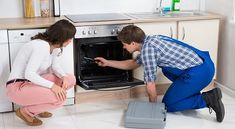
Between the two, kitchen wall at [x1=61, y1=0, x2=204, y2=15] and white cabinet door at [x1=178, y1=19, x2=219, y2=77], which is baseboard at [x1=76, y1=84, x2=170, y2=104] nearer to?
white cabinet door at [x1=178, y1=19, x2=219, y2=77]

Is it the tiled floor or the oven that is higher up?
the oven

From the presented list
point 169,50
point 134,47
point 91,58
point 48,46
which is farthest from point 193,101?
point 48,46

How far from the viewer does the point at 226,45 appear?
11.7 feet

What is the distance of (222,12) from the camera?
360 centimetres

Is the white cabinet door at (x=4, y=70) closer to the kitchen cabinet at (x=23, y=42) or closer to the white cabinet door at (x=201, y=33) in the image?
the kitchen cabinet at (x=23, y=42)

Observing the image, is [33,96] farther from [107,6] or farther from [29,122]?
[107,6]

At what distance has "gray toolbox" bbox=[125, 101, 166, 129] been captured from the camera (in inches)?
107

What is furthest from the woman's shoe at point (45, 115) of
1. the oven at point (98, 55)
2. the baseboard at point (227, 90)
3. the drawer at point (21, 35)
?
the baseboard at point (227, 90)

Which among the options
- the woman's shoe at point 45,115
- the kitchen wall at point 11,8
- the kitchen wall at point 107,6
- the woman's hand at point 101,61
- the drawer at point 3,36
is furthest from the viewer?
the kitchen wall at point 107,6

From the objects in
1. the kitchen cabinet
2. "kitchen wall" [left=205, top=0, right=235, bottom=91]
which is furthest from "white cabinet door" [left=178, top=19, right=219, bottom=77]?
the kitchen cabinet

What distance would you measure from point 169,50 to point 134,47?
0.92ft

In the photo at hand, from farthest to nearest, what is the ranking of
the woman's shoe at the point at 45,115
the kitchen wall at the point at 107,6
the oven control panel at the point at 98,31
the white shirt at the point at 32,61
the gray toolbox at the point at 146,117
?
the kitchen wall at the point at 107,6, the oven control panel at the point at 98,31, the woman's shoe at the point at 45,115, the gray toolbox at the point at 146,117, the white shirt at the point at 32,61

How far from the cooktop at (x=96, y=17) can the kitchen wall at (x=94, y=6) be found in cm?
11

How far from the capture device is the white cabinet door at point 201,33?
11.1 ft
